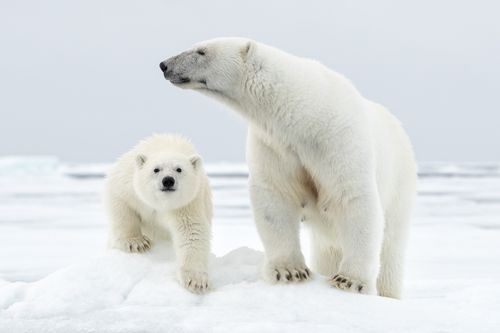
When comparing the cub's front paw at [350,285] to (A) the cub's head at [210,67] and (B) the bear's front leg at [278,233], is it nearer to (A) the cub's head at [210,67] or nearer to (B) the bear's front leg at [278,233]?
(B) the bear's front leg at [278,233]

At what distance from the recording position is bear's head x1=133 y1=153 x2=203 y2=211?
13.2 feet

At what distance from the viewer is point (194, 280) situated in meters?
3.62

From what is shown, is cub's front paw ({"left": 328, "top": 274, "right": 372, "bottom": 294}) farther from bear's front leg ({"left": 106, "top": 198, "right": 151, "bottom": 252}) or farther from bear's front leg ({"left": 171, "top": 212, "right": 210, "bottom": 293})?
bear's front leg ({"left": 106, "top": 198, "right": 151, "bottom": 252})

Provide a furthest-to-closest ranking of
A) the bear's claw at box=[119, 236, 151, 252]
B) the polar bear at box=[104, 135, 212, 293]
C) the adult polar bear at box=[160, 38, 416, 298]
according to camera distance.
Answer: the bear's claw at box=[119, 236, 151, 252] → the polar bear at box=[104, 135, 212, 293] → the adult polar bear at box=[160, 38, 416, 298]

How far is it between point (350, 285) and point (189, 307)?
80 cm

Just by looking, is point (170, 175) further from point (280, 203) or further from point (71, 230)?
point (71, 230)

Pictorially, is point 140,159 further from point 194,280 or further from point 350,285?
point 350,285

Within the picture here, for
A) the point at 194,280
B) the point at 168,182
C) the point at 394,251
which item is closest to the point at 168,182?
the point at 168,182

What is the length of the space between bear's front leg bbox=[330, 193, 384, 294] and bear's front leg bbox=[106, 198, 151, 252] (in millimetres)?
1246

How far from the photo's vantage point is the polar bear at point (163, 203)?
3969 mm

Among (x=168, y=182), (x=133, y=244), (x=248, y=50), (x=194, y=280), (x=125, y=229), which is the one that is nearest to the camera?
(x=248, y=50)

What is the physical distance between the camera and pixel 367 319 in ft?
10.3

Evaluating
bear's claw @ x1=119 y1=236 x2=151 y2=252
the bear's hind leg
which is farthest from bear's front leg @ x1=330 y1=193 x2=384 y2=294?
bear's claw @ x1=119 y1=236 x2=151 y2=252

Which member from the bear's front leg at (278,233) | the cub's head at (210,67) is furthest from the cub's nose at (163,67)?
the bear's front leg at (278,233)
